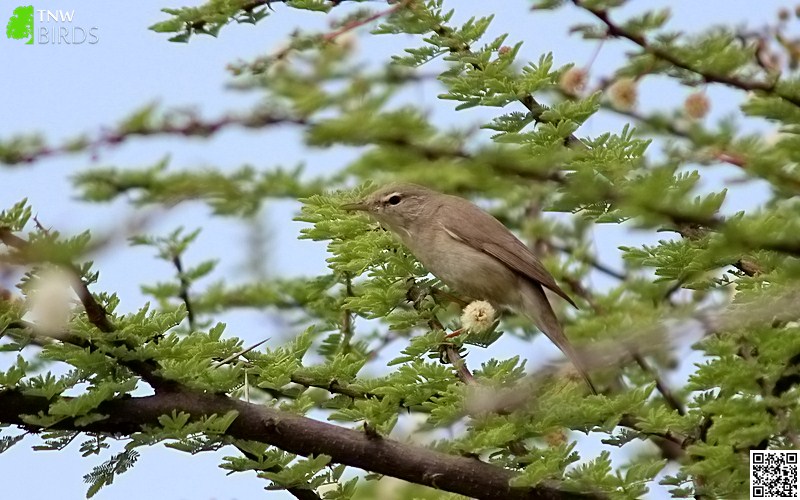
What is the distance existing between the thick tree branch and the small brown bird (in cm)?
207

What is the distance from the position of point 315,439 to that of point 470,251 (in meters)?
2.64

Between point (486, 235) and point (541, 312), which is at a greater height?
point (486, 235)

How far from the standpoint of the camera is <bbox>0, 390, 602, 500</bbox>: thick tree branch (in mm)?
2512

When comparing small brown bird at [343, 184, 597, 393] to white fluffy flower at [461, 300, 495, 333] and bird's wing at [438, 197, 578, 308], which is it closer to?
bird's wing at [438, 197, 578, 308]

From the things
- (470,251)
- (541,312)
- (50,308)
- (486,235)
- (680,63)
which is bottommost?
(50,308)

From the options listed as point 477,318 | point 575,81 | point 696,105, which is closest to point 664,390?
point 477,318

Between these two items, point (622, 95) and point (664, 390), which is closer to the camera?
point (622, 95)

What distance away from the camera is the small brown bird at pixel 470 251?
4.82 m

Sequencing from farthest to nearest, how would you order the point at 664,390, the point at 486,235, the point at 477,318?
the point at 486,235
the point at 664,390
the point at 477,318

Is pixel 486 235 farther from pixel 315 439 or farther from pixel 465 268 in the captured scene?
pixel 315 439

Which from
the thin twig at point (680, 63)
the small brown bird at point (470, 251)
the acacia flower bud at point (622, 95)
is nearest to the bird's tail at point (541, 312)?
the small brown bird at point (470, 251)

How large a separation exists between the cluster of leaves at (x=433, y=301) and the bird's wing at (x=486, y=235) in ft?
4.19

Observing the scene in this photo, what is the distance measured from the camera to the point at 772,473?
100 inches

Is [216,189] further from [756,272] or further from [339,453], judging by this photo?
[756,272]
